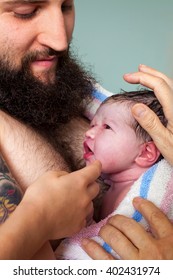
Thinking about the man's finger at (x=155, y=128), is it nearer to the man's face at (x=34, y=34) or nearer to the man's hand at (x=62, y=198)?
the man's hand at (x=62, y=198)

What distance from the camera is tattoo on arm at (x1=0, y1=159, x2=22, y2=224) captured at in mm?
953

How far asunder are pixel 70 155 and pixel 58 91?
17cm

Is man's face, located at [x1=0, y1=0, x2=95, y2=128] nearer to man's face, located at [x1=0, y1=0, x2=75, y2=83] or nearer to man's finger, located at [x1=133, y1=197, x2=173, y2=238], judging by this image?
man's face, located at [x1=0, y1=0, x2=75, y2=83]

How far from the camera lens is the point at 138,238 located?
0.97 meters

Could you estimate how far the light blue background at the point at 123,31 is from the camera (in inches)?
60.7

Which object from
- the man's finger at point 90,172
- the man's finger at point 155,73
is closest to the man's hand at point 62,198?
the man's finger at point 90,172

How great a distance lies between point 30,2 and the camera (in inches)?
46.0

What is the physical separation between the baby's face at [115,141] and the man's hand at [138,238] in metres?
0.15

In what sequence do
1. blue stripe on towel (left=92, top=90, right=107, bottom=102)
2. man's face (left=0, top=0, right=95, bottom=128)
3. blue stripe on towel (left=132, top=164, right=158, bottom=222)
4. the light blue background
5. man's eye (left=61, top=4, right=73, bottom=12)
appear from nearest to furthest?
blue stripe on towel (left=132, top=164, right=158, bottom=222), man's face (left=0, top=0, right=95, bottom=128), man's eye (left=61, top=4, right=73, bottom=12), blue stripe on towel (left=92, top=90, right=107, bottom=102), the light blue background

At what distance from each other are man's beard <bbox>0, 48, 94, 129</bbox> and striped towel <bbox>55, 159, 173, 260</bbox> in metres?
0.30

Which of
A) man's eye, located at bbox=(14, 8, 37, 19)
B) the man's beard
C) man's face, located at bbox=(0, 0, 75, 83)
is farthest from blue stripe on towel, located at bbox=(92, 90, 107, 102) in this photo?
man's eye, located at bbox=(14, 8, 37, 19)

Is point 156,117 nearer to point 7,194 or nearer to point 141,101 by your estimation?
point 141,101

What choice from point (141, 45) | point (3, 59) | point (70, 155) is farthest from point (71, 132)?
point (141, 45)
